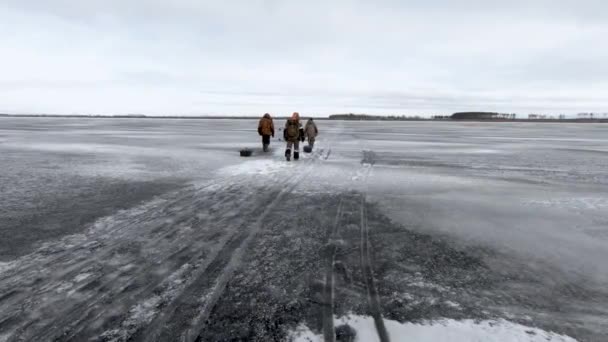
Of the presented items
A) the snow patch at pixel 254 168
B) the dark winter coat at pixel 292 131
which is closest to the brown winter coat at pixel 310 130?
the dark winter coat at pixel 292 131

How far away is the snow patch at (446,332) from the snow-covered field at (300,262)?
1 cm

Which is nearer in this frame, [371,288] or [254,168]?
[371,288]

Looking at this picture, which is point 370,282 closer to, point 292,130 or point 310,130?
point 292,130

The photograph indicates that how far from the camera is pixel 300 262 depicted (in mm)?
4070

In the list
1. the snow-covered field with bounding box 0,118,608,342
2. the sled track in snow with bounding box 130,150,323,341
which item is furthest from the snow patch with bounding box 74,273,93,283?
the sled track in snow with bounding box 130,150,323,341

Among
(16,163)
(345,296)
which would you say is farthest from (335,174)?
(16,163)

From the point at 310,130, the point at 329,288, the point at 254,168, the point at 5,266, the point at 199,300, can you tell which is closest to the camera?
the point at 199,300

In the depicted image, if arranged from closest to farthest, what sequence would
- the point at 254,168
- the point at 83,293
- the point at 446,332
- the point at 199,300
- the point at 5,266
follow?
1. the point at 446,332
2. the point at 199,300
3. the point at 83,293
4. the point at 5,266
5. the point at 254,168

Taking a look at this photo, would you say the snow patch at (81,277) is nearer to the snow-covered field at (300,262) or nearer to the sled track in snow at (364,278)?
the snow-covered field at (300,262)

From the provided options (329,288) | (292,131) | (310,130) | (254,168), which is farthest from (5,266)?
(310,130)

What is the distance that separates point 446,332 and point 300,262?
1795mm

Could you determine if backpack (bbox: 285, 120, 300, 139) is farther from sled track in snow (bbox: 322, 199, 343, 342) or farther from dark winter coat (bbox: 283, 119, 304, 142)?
sled track in snow (bbox: 322, 199, 343, 342)

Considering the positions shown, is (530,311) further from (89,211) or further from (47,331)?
(89,211)

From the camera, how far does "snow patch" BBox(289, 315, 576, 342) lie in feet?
8.87
